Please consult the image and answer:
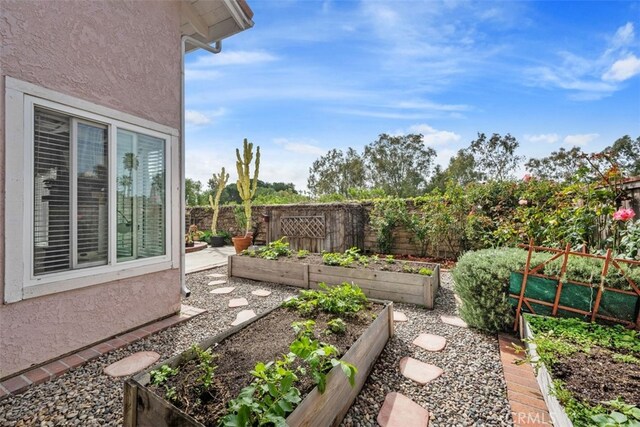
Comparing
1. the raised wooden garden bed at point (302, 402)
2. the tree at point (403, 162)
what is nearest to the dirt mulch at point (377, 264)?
the raised wooden garden bed at point (302, 402)

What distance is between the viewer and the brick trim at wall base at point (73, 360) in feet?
6.32

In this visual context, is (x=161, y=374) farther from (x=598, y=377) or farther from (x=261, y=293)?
(x=261, y=293)

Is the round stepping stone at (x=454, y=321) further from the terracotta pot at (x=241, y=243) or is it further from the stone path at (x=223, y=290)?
the terracotta pot at (x=241, y=243)

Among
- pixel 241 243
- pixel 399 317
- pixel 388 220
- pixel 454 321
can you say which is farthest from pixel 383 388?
pixel 241 243

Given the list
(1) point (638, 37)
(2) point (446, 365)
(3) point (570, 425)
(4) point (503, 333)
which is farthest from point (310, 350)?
(1) point (638, 37)

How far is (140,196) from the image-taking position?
9.58 ft

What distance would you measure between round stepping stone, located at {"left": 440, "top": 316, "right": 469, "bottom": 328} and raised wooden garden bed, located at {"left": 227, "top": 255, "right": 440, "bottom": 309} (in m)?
0.30

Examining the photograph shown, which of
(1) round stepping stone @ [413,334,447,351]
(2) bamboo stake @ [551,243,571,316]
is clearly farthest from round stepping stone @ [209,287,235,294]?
(2) bamboo stake @ [551,243,571,316]

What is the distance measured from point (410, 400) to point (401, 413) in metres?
0.15

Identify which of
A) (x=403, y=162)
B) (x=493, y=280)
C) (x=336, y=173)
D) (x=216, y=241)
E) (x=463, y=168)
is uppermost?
(x=403, y=162)

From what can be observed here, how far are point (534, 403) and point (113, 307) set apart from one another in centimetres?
361

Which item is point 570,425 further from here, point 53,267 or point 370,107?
point 370,107

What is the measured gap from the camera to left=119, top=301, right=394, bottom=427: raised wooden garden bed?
3.91 ft

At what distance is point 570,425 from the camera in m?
1.21
